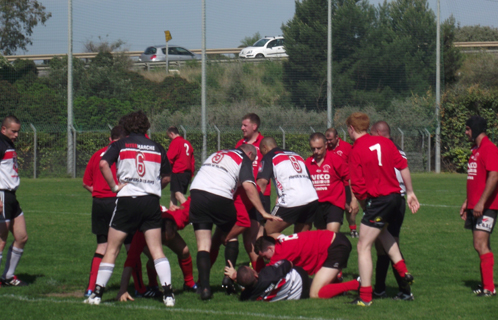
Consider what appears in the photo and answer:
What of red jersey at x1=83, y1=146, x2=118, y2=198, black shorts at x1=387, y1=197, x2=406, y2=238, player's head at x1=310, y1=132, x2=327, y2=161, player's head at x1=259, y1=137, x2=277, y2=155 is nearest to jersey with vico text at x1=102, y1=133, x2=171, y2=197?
red jersey at x1=83, y1=146, x2=118, y2=198

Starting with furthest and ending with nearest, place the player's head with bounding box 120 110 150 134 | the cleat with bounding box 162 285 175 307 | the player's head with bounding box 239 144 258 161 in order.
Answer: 1. the player's head with bounding box 239 144 258 161
2. the player's head with bounding box 120 110 150 134
3. the cleat with bounding box 162 285 175 307

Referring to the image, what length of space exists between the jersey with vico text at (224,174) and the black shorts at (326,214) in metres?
1.62

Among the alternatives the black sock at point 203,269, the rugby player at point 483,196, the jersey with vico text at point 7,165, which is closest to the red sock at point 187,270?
the black sock at point 203,269

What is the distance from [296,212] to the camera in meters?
7.19

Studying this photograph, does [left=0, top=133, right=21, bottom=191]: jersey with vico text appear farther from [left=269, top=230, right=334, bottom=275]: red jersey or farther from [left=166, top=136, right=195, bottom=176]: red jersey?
[left=166, top=136, right=195, bottom=176]: red jersey

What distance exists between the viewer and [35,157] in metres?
26.8

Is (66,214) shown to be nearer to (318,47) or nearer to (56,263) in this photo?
(56,263)

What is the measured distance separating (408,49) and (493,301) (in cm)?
3135

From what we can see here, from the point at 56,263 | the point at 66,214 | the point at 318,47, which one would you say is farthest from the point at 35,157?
the point at 56,263

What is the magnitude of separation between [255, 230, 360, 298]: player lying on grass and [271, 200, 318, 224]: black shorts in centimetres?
57

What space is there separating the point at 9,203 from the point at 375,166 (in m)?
4.25

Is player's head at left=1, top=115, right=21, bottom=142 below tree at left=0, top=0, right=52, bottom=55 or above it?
below

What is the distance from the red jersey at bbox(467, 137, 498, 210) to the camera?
6.34 metres

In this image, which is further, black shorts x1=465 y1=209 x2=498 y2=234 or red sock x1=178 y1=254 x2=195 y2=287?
red sock x1=178 y1=254 x2=195 y2=287
